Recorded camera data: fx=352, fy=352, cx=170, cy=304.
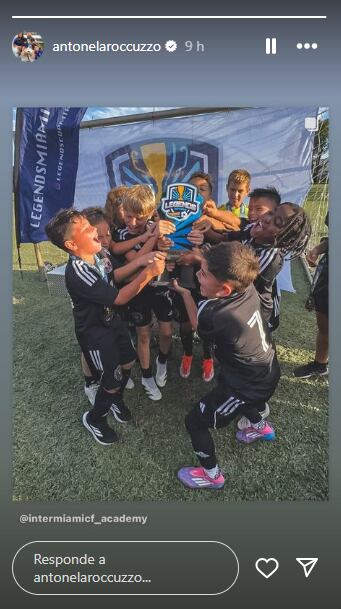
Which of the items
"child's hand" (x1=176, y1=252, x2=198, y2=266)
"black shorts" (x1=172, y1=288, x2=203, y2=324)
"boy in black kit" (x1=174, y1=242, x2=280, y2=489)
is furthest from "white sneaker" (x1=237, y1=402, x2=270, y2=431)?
"child's hand" (x1=176, y1=252, x2=198, y2=266)

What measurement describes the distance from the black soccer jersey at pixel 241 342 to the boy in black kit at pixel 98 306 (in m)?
0.31

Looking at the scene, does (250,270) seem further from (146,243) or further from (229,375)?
(146,243)

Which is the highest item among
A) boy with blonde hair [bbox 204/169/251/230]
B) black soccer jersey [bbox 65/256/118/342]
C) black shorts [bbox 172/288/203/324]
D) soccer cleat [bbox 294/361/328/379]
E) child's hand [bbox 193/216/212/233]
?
boy with blonde hair [bbox 204/169/251/230]

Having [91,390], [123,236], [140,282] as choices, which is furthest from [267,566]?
[123,236]

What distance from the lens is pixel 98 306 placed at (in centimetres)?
152

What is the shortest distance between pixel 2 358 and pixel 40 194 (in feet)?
4.43

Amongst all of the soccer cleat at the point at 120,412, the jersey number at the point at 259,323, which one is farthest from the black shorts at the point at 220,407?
the soccer cleat at the point at 120,412

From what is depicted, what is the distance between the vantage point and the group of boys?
49.3 inches

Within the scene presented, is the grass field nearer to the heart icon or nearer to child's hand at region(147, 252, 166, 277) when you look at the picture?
the heart icon

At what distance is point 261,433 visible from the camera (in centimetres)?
165

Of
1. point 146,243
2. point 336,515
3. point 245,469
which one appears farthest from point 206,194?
point 336,515

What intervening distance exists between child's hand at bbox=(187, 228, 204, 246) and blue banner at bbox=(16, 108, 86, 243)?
0.77 metres

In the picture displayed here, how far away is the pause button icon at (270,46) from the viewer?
1.04 meters

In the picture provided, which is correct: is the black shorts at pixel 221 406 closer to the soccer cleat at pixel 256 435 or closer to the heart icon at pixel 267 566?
the soccer cleat at pixel 256 435
